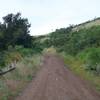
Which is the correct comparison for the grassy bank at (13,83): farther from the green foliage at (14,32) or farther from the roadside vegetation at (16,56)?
the green foliage at (14,32)

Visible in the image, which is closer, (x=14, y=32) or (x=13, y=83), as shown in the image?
(x=13, y=83)

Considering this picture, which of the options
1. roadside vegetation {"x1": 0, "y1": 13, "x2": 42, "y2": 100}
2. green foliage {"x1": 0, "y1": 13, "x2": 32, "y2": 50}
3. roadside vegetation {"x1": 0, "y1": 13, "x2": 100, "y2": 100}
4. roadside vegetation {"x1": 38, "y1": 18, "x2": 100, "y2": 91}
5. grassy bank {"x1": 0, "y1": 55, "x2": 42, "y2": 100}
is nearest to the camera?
grassy bank {"x1": 0, "y1": 55, "x2": 42, "y2": 100}

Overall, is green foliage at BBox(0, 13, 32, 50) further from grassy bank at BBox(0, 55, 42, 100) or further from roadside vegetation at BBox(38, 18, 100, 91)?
grassy bank at BBox(0, 55, 42, 100)

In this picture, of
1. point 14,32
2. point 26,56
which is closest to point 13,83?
point 26,56

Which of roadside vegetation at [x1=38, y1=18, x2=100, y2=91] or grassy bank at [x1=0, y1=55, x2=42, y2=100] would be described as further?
roadside vegetation at [x1=38, y1=18, x2=100, y2=91]

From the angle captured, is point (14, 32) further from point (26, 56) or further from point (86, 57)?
point (86, 57)

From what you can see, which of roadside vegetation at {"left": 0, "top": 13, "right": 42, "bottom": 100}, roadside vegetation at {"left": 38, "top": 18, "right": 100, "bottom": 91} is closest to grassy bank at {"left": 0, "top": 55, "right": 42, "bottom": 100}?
roadside vegetation at {"left": 0, "top": 13, "right": 42, "bottom": 100}

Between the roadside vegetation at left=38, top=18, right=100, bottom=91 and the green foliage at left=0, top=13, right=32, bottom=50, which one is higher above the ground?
the green foliage at left=0, top=13, right=32, bottom=50

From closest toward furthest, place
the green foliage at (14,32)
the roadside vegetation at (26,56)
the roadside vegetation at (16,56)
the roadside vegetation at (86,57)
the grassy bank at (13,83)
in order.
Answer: the grassy bank at (13,83)
the roadside vegetation at (16,56)
the roadside vegetation at (26,56)
the roadside vegetation at (86,57)
the green foliage at (14,32)

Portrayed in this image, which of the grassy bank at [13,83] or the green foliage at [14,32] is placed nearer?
the grassy bank at [13,83]

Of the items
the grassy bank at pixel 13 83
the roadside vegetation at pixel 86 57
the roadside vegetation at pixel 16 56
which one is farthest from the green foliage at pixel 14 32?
the grassy bank at pixel 13 83

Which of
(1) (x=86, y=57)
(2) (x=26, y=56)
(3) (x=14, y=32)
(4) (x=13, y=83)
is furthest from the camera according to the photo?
(3) (x=14, y=32)

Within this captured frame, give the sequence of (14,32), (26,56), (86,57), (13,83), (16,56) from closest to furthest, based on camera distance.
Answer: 1. (13,83)
2. (86,57)
3. (16,56)
4. (26,56)
5. (14,32)

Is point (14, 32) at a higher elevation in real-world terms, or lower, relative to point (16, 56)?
higher
